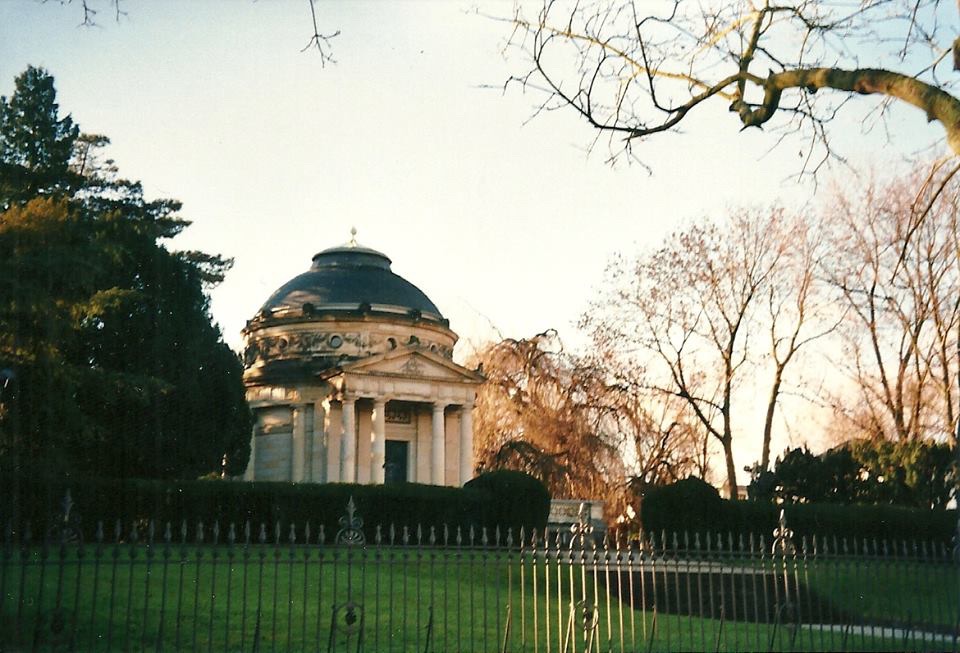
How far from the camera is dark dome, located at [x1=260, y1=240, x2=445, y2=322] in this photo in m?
45.4

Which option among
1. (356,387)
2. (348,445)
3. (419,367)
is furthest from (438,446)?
(356,387)

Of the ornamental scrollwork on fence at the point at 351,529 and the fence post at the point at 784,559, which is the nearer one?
the fence post at the point at 784,559

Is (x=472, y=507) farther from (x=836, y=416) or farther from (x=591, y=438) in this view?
(x=836, y=416)

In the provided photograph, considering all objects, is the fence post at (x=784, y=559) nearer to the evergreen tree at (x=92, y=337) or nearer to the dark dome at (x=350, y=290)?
the evergreen tree at (x=92, y=337)

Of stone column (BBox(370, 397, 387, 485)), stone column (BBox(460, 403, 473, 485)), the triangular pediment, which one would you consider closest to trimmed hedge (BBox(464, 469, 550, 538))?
the triangular pediment

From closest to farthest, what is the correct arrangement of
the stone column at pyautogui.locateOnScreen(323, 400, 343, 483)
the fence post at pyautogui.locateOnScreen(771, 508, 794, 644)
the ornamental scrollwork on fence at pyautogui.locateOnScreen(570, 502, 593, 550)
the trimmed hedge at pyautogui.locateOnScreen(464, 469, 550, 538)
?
the ornamental scrollwork on fence at pyautogui.locateOnScreen(570, 502, 593, 550)
the fence post at pyautogui.locateOnScreen(771, 508, 794, 644)
the trimmed hedge at pyautogui.locateOnScreen(464, 469, 550, 538)
the stone column at pyautogui.locateOnScreen(323, 400, 343, 483)

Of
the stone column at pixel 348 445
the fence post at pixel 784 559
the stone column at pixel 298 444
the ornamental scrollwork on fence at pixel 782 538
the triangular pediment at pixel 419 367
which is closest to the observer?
the fence post at pixel 784 559

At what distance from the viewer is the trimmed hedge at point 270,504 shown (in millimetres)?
21031

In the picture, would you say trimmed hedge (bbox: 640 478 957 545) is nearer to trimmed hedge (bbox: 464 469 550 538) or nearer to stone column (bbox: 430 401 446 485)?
trimmed hedge (bbox: 464 469 550 538)

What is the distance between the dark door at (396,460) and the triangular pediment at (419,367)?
3512 mm

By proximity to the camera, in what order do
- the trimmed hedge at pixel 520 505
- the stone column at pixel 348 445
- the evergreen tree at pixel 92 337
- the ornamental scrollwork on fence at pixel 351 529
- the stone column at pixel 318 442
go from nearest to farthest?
the ornamental scrollwork on fence at pixel 351 529
the evergreen tree at pixel 92 337
the trimmed hedge at pixel 520 505
the stone column at pixel 348 445
the stone column at pixel 318 442

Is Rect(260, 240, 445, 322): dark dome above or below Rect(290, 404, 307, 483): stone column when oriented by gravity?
above

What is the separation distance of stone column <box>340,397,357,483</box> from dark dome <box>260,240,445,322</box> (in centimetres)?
430

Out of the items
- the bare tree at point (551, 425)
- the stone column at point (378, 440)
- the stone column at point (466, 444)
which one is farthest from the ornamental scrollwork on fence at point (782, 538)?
the stone column at point (466, 444)
